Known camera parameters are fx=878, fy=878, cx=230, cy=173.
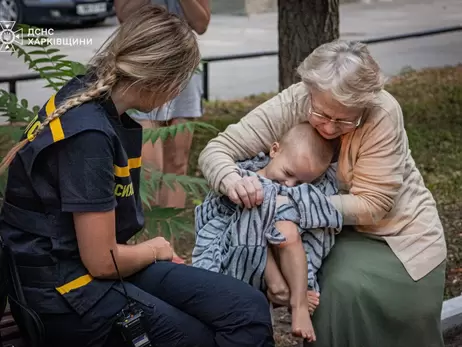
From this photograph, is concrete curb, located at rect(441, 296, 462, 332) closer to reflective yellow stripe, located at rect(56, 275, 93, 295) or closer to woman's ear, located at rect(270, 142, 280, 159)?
woman's ear, located at rect(270, 142, 280, 159)

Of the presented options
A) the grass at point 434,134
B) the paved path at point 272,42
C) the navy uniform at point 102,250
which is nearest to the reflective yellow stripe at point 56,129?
the navy uniform at point 102,250

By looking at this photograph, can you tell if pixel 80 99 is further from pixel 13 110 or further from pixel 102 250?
pixel 13 110

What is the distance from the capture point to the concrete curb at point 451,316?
4.17 meters

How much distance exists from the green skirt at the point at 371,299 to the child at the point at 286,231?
72mm

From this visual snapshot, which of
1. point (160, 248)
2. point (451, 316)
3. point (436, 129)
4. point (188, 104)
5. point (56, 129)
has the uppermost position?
point (56, 129)

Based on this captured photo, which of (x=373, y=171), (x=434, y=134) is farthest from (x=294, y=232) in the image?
(x=434, y=134)

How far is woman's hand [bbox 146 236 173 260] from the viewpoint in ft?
9.47

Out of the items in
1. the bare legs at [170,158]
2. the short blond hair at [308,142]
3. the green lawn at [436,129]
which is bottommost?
the green lawn at [436,129]

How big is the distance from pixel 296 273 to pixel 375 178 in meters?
0.44

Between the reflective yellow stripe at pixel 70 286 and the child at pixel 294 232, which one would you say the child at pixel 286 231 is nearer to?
the child at pixel 294 232

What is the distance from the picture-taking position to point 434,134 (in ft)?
27.6

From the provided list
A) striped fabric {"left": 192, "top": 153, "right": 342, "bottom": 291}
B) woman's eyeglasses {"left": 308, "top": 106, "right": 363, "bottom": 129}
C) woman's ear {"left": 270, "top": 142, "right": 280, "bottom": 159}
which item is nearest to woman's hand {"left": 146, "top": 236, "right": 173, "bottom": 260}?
striped fabric {"left": 192, "top": 153, "right": 342, "bottom": 291}

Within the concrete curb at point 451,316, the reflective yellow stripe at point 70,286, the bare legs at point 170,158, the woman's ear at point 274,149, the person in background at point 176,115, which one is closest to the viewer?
the reflective yellow stripe at point 70,286

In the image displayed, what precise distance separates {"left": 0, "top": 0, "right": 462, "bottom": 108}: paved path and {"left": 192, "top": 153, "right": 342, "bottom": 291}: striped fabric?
6.56 meters
